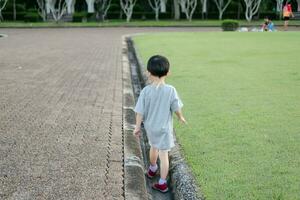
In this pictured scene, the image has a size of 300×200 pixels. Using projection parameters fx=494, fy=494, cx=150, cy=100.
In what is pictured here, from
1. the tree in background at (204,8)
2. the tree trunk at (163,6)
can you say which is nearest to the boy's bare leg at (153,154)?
the tree in background at (204,8)

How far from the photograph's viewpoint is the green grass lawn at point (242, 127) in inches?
174

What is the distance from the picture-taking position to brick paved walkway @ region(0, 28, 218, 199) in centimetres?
448

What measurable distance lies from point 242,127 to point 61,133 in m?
2.30

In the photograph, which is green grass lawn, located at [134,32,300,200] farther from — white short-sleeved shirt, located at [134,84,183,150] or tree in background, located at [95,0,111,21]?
tree in background, located at [95,0,111,21]

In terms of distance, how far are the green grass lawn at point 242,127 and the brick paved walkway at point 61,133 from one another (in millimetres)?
913

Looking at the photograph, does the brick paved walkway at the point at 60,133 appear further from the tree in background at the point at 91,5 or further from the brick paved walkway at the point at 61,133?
the tree in background at the point at 91,5

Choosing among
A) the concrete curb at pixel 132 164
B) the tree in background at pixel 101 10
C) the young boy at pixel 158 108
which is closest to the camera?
the concrete curb at pixel 132 164

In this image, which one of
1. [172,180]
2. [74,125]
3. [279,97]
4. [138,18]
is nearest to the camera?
[172,180]

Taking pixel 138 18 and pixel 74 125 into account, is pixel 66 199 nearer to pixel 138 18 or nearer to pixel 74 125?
pixel 74 125

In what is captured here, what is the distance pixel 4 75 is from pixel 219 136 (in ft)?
23.4

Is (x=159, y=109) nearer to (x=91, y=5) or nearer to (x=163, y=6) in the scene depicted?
(x=163, y=6)

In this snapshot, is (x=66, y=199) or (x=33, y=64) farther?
(x=33, y=64)

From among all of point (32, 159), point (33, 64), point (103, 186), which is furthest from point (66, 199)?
point (33, 64)

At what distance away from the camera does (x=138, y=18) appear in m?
49.1
